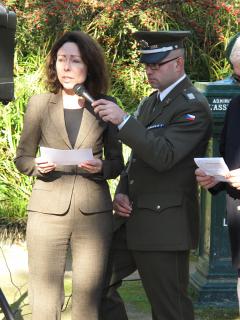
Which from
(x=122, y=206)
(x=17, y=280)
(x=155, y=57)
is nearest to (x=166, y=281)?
(x=122, y=206)

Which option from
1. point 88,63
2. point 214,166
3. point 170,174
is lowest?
point 170,174

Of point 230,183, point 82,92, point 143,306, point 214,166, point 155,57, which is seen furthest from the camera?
point 143,306

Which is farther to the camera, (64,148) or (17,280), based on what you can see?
(17,280)

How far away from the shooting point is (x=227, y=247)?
Result: 5.92 metres

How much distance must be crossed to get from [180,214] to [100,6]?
4.93 metres

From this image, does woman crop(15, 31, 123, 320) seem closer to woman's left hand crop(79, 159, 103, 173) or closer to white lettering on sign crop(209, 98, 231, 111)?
woman's left hand crop(79, 159, 103, 173)

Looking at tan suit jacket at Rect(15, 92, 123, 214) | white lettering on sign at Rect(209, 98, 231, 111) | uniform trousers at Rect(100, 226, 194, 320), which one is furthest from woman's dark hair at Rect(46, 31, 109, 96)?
white lettering on sign at Rect(209, 98, 231, 111)

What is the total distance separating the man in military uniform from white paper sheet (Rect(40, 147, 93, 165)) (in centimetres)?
27

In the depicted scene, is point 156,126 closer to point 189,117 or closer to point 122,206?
point 189,117

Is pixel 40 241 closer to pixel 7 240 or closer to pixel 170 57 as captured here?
pixel 170 57

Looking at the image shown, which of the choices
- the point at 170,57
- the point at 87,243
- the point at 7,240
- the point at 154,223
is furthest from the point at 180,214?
the point at 7,240

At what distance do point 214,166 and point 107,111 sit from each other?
0.62 m

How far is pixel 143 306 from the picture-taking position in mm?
5973

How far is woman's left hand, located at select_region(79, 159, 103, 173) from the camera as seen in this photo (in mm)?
4277
